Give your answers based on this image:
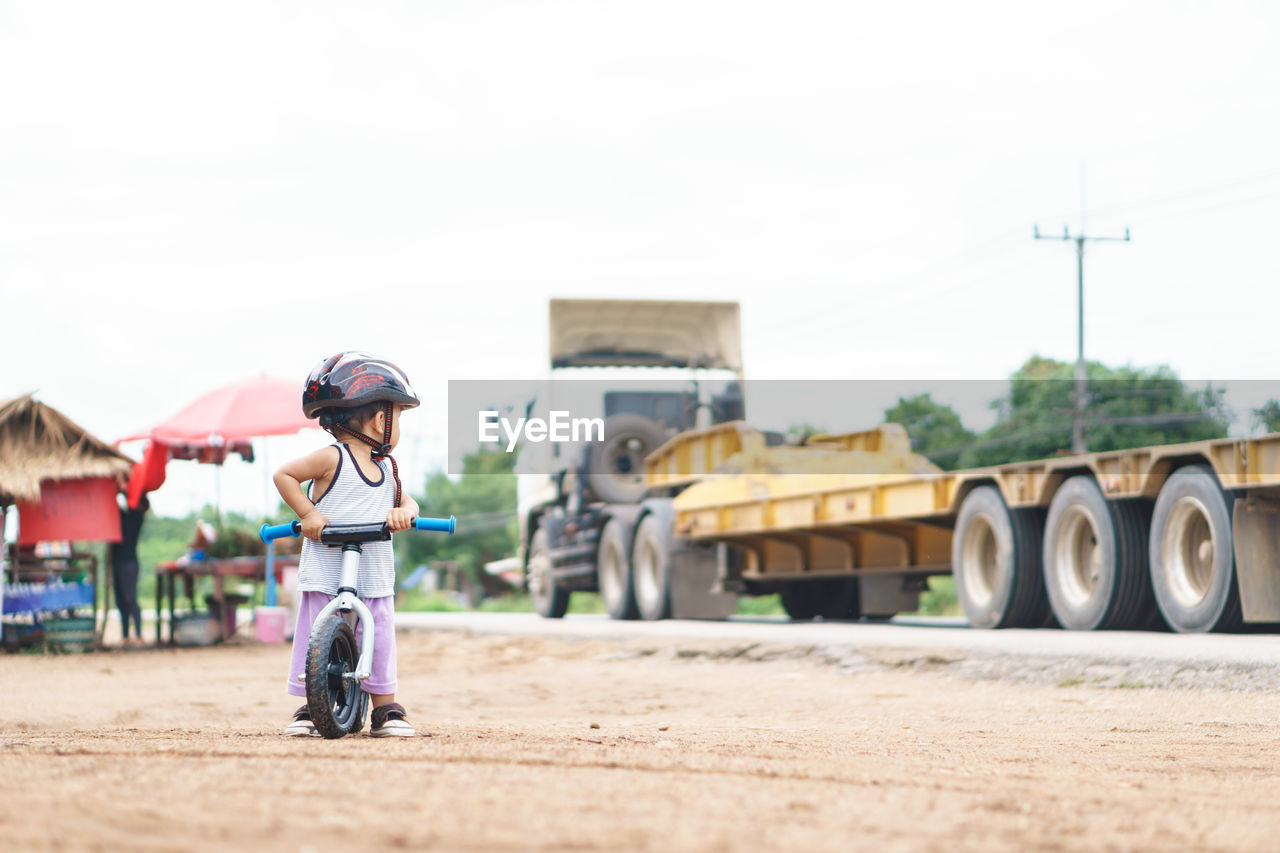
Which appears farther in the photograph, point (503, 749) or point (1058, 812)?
point (503, 749)

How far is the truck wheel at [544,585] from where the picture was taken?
2162cm

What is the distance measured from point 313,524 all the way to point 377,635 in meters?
0.52

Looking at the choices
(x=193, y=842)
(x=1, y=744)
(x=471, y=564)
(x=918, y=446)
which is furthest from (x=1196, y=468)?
(x=471, y=564)

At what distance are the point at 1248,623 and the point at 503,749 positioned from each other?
7.72 meters

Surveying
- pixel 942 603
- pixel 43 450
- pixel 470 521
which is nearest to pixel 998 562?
pixel 43 450

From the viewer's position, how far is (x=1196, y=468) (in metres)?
11.0

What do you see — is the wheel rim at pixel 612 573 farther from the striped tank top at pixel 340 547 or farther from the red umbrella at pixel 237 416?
the striped tank top at pixel 340 547

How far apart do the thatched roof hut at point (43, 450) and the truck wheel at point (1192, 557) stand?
10.8 m

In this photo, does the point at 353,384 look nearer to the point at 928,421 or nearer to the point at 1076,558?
the point at 1076,558

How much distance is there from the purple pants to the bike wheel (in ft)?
0.26

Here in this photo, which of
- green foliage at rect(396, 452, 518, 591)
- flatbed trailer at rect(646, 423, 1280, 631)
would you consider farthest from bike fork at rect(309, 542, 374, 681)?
green foliage at rect(396, 452, 518, 591)

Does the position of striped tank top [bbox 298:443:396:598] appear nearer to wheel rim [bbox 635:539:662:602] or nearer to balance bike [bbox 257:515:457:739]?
balance bike [bbox 257:515:457:739]

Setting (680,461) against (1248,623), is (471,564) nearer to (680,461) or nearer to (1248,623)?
(680,461)

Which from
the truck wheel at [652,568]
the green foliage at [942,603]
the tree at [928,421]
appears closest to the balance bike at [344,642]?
the truck wheel at [652,568]
